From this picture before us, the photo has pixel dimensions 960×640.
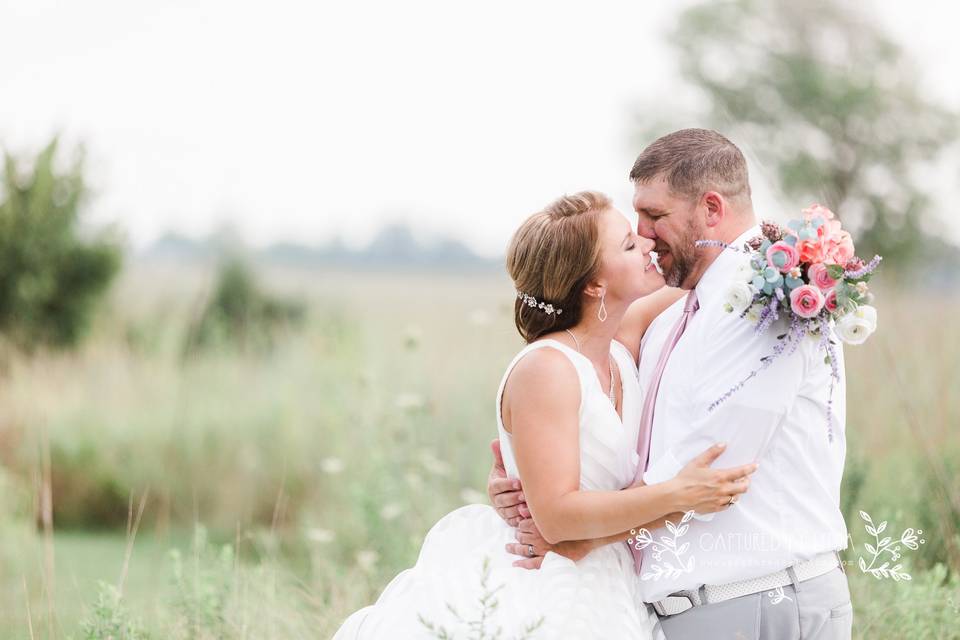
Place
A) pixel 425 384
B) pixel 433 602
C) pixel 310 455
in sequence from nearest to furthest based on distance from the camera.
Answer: pixel 433 602, pixel 425 384, pixel 310 455

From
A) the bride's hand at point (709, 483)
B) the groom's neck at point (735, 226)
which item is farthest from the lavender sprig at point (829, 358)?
the groom's neck at point (735, 226)

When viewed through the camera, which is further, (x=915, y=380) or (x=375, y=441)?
(x=375, y=441)

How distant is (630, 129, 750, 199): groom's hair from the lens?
3414 millimetres

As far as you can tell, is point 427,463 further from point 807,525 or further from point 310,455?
point 807,525

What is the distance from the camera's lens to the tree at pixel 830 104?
25.4m

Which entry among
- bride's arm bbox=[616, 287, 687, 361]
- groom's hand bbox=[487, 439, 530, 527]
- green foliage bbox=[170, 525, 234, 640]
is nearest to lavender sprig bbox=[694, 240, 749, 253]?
bride's arm bbox=[616, 287, 687, 361]

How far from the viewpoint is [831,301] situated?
2871 mm

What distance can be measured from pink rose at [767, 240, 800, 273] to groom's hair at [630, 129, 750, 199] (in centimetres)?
56

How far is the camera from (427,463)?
6648mm

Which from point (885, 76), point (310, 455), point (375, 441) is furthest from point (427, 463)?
point (885, 76)

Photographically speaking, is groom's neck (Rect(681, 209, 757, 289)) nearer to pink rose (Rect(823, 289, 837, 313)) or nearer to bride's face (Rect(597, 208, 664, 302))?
bride's face (Rect(597, 208, 664, 302))

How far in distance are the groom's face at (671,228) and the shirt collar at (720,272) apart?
96 millimetres

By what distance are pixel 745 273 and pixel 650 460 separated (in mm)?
698

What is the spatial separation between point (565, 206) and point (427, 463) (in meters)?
3.51
